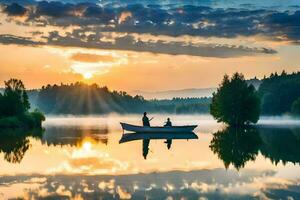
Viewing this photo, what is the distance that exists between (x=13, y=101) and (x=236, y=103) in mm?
43464

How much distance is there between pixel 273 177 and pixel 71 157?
17.3 metres

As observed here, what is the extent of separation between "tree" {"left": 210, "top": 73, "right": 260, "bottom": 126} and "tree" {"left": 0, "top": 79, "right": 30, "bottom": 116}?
39.5 meters

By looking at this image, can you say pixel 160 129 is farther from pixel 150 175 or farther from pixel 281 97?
pixel 281 97

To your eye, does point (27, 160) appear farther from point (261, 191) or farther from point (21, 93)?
point (21, 93)

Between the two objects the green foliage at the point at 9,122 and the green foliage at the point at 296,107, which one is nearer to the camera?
the green foliage at the point at 9,122

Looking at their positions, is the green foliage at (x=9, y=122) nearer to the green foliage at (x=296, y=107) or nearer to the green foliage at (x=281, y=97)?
the green foliage at (x=296, y=107)

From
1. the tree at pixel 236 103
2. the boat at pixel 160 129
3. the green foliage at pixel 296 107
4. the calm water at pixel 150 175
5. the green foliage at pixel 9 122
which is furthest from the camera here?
the green foliage at pixel 296 107

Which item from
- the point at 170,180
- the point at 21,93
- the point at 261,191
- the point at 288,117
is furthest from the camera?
the point at 288,117

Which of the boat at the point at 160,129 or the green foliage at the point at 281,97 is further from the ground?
the green foliage at the point at 281,97

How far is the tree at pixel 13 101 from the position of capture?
10282cm

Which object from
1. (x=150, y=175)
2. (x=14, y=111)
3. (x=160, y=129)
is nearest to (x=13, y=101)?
(x=14, y=111)

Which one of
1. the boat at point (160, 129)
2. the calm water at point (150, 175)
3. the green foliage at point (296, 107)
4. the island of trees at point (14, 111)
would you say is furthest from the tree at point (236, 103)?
the calm water at point (150, 175)

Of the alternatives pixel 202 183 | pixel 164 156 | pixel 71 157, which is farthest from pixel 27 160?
pixel 202 183

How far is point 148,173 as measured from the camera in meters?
29.7
